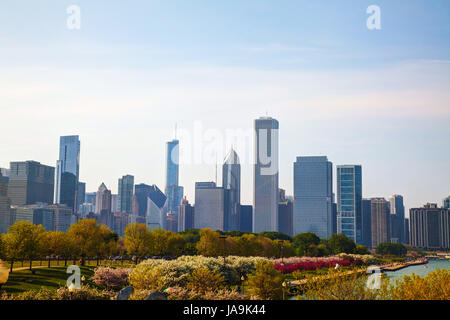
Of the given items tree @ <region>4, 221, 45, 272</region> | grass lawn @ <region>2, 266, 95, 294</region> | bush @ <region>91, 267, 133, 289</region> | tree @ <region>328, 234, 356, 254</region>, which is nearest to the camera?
grass lawn @ <region>2, 266, 95, 294</region>

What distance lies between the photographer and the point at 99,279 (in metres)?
63.0

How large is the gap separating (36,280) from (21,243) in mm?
12484

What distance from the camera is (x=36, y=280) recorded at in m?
58.9

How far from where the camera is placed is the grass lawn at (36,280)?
52750 millimetres

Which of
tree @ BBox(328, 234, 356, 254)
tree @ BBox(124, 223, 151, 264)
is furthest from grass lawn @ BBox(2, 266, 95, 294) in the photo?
tree @ BBox(328, 234, 356, 254)

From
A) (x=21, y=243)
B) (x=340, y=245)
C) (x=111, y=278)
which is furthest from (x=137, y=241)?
(x=340, y=245)

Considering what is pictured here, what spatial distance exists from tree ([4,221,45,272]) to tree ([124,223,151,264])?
2538cm

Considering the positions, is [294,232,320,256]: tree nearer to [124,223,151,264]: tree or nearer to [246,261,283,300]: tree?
[124,223,151,264]: tree

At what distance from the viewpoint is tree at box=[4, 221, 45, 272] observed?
2699 inches

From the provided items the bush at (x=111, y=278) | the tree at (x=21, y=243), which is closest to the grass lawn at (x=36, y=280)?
the bush at (x=111, y=278)

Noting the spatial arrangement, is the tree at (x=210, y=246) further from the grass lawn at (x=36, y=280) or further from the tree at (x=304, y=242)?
the tree at (x=304, y=242)

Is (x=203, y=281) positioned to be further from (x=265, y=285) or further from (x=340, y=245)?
(x=340, y=245)

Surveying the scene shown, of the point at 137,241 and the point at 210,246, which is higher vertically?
the point at 137,241
